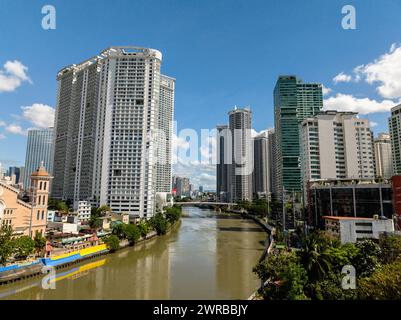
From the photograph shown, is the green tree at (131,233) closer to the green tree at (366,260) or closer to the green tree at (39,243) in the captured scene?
the green tree at (39,243)

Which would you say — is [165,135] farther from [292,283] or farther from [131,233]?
[292,283]

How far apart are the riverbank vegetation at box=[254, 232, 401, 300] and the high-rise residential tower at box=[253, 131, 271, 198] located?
A: 5525 centimetres

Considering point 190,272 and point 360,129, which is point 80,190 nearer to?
point 190,272

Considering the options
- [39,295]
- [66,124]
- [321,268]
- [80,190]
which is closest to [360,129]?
[321,268]

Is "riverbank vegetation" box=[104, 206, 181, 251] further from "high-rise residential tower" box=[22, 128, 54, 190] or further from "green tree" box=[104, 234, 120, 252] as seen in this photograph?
"high-rise residential tower" box=[22, 128, 54, 190]

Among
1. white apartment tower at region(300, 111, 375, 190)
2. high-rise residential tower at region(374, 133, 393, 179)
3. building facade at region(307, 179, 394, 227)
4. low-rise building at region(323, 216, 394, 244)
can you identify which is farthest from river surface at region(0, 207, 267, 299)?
high-rise residential tower at region(374, 133, 393, 179)

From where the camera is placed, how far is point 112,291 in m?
9.08

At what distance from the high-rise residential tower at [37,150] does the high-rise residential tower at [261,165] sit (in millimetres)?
45842

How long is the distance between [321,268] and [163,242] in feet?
47.3

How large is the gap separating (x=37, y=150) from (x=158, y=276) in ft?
167

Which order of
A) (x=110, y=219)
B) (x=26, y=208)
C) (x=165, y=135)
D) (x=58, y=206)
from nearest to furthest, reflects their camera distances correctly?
(x=26, y=208)
(x=110, y=219)
(x=58, y=206)
(x=165, y=135)

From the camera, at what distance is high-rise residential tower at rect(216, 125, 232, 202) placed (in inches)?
2314

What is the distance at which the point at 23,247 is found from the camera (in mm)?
10477

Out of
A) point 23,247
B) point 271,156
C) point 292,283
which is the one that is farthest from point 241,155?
point 292,283
